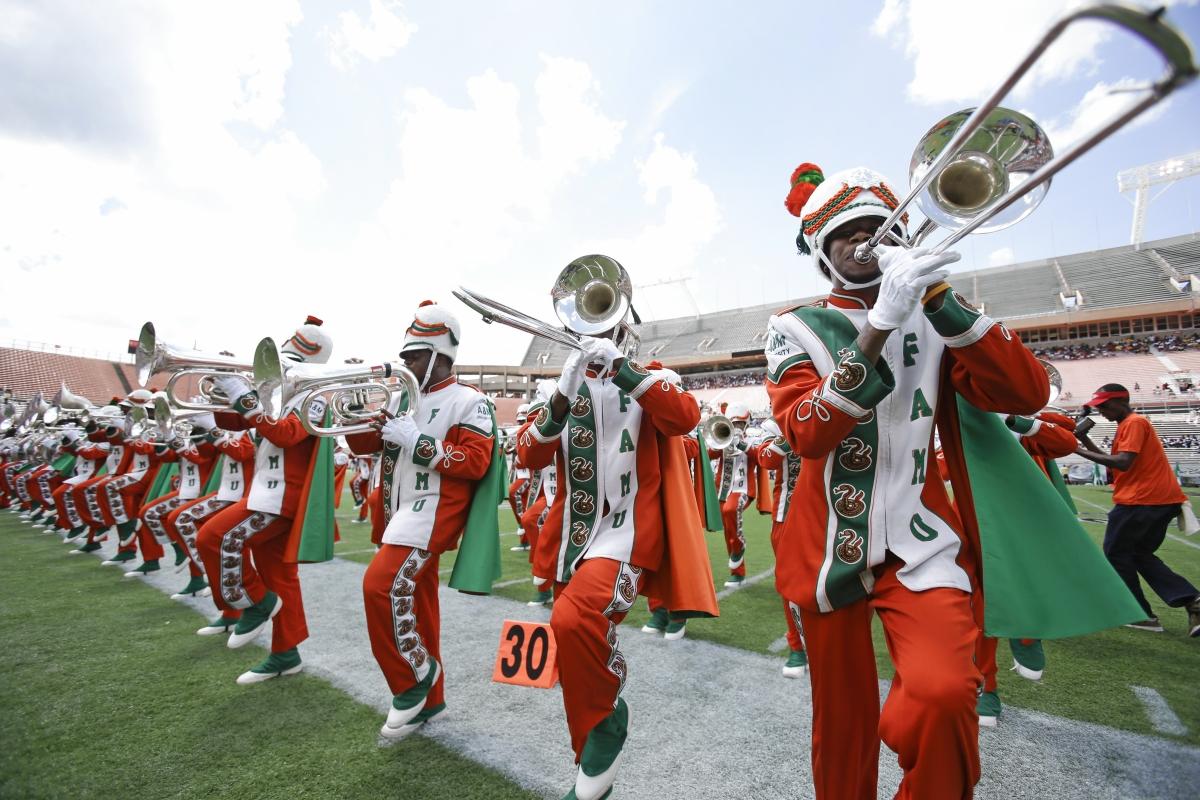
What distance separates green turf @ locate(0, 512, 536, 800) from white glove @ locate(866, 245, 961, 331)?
7.88ft

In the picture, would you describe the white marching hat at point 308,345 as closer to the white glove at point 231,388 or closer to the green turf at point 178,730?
the white glove at point 231,388

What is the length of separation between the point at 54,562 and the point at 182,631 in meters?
5.00

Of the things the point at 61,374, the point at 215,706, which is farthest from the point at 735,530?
the point at 61,374

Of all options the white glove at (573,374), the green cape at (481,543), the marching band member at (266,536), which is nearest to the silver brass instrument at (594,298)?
the white glove at (573,374)

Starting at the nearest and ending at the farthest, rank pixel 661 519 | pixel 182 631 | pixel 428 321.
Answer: pixel 661 519 < pixel 428 321 < pixel 182 631

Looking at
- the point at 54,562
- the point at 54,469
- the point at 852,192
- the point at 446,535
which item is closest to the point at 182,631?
the point at 446,535

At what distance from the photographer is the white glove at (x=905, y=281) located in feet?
4.94

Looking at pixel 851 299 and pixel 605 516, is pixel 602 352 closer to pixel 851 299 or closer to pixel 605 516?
pixel 605 516

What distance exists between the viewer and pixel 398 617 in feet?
10.8

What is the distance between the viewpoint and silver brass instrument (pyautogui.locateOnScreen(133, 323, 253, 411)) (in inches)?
162

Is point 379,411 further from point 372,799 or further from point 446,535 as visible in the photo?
point 372,799

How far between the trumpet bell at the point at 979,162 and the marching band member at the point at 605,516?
1.31 m

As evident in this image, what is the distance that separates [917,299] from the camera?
5.07 ft

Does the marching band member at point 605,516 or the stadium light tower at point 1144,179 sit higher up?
the stadium light tower at point 1144,179
